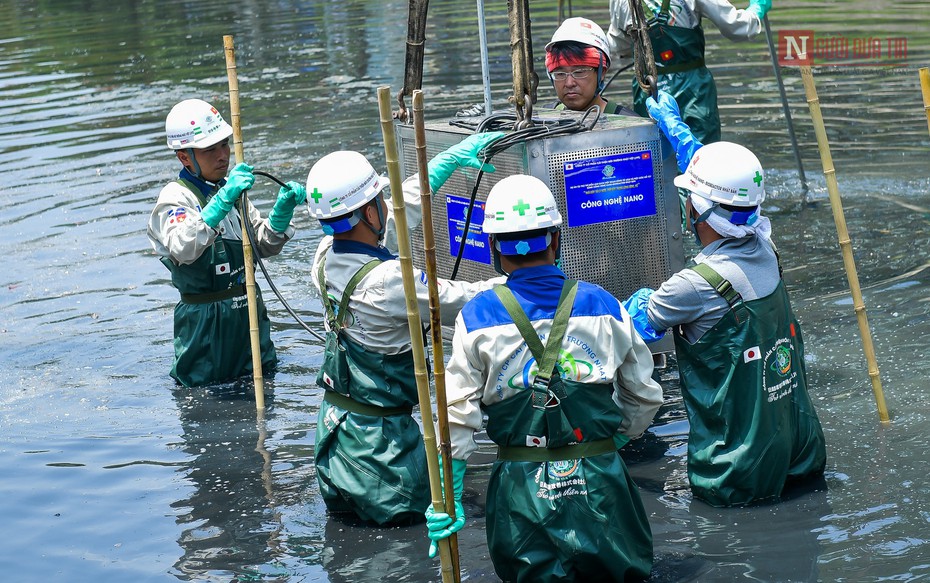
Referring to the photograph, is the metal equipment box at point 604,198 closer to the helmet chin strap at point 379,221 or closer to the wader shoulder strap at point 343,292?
the helmet chin strap at point 379,221

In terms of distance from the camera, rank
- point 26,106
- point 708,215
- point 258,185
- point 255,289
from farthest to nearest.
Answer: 1. point 26,106
2. point 258,185
3. point 255,289
4. point 708,215

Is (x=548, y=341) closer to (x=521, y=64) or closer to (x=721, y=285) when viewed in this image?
(x=721, y=285)

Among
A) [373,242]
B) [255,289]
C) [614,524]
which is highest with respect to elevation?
[373,242]

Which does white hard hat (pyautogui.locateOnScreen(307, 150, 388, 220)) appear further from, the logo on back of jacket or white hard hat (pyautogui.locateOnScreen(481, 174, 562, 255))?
the logo on back of jacket

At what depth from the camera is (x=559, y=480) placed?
189 inches

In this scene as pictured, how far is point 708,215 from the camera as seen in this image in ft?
18.3

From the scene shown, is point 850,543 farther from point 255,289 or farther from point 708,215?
point 255,289

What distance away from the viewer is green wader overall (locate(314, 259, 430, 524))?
584cm

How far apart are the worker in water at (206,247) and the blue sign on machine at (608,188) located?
1.90m

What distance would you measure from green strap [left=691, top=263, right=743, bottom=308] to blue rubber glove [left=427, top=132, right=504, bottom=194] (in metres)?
1.43

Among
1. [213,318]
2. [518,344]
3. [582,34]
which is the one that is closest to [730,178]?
[518,344]

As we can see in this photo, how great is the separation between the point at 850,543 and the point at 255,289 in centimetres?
410

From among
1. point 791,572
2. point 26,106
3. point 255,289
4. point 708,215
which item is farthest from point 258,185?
point 791,572

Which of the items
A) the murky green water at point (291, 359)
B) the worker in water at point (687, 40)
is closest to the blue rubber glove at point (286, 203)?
the murky green water at point (291, 359)
